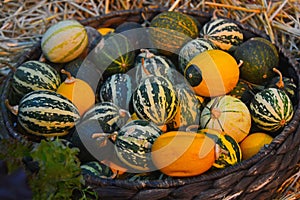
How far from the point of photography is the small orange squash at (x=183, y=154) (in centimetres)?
180

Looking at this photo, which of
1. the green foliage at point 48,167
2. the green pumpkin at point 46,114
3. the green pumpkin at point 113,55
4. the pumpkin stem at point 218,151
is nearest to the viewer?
the green foliage at point 48,167

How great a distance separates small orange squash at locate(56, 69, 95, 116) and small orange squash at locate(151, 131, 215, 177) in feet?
1.54

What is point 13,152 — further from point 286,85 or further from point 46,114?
point 286,85

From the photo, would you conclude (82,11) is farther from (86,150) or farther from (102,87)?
(86,150)

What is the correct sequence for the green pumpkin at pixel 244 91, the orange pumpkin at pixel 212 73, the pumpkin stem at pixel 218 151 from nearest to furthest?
1. the pumpkin stem at pixel 218 151
2. the orange pumpkin at pixel 212 73
3. the green pumpkin at pixel 244 91

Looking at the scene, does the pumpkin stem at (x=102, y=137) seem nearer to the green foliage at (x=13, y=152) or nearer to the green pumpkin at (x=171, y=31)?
the green foliage at (x=13, y=152)

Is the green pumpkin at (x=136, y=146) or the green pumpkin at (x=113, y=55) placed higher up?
the green pumpkin at (x=113, y=55)

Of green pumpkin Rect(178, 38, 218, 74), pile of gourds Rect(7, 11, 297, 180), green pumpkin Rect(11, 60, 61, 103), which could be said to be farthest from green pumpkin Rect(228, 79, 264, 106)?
green pumpkin Rect(11, 60, 61, 103)

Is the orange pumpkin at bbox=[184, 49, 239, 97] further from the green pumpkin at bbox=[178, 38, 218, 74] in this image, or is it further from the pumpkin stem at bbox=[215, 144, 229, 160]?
the pumpkin stem at bbox=[215, 144, 229, 160]

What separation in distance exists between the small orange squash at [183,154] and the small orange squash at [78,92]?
1.54 ft

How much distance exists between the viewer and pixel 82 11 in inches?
122

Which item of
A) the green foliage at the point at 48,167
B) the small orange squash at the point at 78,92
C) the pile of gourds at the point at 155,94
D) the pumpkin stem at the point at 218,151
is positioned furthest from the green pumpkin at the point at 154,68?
the green foliage at the point at 48,167

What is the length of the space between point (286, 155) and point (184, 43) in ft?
2.51

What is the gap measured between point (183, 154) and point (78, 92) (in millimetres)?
640
